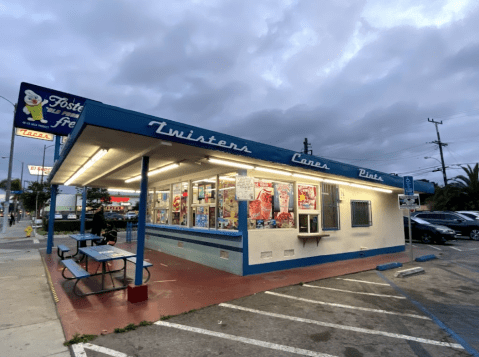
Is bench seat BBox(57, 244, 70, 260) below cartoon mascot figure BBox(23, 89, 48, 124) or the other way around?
below

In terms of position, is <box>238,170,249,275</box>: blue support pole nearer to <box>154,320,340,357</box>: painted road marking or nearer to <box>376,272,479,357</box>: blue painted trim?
<box>154,320,340,357</box>: painted road marking

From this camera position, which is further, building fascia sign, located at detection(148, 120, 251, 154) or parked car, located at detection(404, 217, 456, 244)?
parked car, located at detection(404, 217, 456, 244)

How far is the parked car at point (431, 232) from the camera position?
15.7 meters

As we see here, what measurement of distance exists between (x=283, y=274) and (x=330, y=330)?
12.3 feet

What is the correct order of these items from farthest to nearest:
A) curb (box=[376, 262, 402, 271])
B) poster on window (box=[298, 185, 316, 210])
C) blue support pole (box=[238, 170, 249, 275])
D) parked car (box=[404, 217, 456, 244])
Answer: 1. parked car (box=[404, 217, 456, 244])
2. poster on window (box=[298, 185, 316, 210])
3. curb (box=[376, 262, 402, 271])
4. blue support pole (box=[238, 170, 249, 275])

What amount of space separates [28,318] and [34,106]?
7567 mm

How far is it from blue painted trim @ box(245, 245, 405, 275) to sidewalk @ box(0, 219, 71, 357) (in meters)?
4.83

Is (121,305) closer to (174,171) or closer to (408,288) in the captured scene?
(174,171)

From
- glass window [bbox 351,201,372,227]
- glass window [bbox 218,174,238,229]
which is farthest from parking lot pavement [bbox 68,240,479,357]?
glass window [bbox 351,201,372,227]

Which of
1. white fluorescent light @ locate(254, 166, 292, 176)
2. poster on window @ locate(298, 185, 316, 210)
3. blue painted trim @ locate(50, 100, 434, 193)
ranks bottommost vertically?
poster on window @ locate(298, 185, 316, 210)

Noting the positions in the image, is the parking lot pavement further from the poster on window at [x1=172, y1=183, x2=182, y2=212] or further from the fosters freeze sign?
the fosters freeze sign

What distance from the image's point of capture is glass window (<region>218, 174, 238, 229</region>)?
27.3 ft

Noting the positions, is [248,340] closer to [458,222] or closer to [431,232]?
[431,232]

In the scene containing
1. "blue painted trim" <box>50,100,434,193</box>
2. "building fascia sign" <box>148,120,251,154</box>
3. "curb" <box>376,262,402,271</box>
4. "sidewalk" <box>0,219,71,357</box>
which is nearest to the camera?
"sidewalk" <box>0,219,71,357</box>
